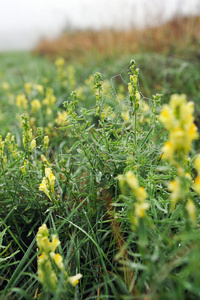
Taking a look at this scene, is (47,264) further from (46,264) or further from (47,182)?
(47,182)

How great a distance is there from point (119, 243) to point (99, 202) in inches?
9.9

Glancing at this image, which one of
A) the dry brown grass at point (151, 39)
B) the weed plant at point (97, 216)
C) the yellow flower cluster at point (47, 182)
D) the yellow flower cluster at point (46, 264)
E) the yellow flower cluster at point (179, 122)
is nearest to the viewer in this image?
the yellow flower cluster at point (179, 122)

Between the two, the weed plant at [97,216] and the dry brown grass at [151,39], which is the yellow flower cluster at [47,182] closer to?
the weed plant at [97,216]

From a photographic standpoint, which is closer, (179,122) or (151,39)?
(179,122)

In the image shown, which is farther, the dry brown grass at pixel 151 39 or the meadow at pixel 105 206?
the dry brown grass at pixel 151 39

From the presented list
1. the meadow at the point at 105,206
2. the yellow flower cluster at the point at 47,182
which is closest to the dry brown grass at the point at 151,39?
the meadow at the point at 105,206

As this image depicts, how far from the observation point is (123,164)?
49.3 inches

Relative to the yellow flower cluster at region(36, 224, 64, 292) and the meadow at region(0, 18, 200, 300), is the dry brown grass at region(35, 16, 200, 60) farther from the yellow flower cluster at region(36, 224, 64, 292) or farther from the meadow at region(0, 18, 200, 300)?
the yellow flower cluster at region(36, 224, 64, 292)

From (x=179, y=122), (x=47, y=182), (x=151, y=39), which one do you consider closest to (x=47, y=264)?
(x=47, y=182)

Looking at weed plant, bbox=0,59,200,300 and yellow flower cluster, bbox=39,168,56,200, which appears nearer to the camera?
weed plant, bbox=0,59,200,300

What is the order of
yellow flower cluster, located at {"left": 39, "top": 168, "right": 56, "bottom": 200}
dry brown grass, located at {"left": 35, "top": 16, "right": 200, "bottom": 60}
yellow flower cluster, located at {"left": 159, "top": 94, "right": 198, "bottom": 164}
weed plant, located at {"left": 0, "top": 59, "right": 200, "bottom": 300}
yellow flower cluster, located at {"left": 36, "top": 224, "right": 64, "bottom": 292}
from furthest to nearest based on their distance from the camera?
dry brown grass, located at {"left": 35, "top": 16, "right": 200, "bottom": 60}
yellow flower cluster, located at {"left": 39, "top": 168, "right": 56, "bottom": 200}
weed plant, located at {"left": 0, "top": 59, "right": 200, "bottom": 300}
yellow flower cluster, located at {"left": 36, "top": 224, "right": 64, "bottom": 292}
yellow flower cluster, located at {"left": 159, "top": 94, "right": 198, "bottom": 164}

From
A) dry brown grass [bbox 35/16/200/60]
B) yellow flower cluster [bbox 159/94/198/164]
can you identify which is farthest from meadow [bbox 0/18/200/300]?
dry brown grass [bbox 35/16/200/60]

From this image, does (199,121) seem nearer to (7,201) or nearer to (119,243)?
(119,243)

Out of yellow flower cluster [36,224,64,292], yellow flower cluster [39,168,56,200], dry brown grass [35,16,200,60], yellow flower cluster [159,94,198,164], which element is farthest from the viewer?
dry brown grass [35,16,200,60]
